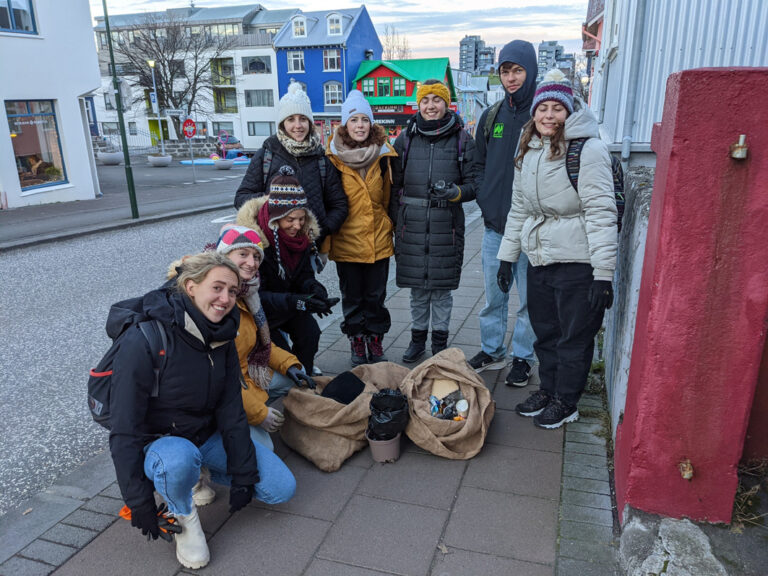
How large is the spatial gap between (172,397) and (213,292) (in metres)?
0.51

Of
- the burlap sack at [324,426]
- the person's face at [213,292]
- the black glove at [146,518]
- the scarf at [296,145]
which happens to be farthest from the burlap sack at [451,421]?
the scarf at [296,145]

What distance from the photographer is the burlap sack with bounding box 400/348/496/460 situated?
136 inches

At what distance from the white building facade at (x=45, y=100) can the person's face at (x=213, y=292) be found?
15078 millimetres

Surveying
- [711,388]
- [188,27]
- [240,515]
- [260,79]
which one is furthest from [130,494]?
[188,27]

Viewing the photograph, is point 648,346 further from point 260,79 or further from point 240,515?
point 260,79

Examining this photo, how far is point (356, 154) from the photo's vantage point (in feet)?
14.3

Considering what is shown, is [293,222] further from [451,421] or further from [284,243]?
[451,421]

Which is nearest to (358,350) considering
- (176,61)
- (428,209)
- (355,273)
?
(355,273)

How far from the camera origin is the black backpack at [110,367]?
2.60 meters

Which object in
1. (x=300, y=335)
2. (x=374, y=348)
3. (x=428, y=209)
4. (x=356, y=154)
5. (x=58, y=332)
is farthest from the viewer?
(x=58, y=332)

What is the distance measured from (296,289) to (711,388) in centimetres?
261

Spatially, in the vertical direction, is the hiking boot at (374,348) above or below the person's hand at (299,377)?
below

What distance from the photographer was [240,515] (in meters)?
3.01

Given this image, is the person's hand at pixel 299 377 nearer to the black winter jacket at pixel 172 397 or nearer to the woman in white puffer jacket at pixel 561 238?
the black winter jacket at pixel 172 397
